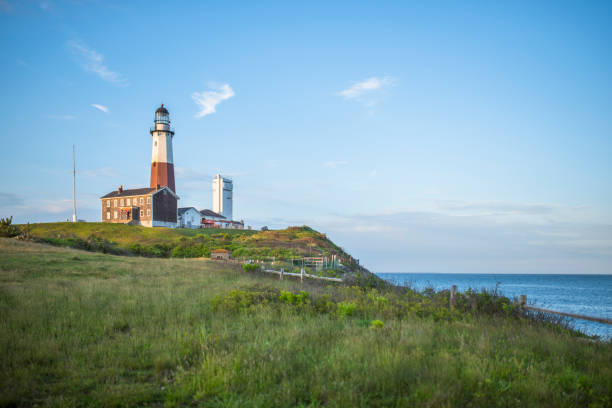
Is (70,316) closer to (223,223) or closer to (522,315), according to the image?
(522,315)

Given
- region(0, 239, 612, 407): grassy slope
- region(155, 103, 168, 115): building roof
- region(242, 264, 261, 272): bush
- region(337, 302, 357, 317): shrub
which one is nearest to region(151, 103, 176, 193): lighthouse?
region(155, 103, 168, 115): building roof

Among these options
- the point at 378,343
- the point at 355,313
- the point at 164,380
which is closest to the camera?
the point at 164,380

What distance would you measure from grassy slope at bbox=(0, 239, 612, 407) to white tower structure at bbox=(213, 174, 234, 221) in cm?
7451

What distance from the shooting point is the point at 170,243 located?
136ft

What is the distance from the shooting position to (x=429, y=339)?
6836mm

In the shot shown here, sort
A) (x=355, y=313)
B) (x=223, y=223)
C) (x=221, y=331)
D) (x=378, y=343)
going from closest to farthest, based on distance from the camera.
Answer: (x=378, y=343) → (x=221, y=331) → (x=355, y=313) → (x=223, y=223)

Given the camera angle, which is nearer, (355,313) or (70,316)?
(70,316)

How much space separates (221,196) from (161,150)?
979 inches

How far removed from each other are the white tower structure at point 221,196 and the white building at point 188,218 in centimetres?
1235

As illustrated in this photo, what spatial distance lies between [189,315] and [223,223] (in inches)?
2787

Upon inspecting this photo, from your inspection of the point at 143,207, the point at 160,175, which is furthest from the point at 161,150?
the point at 143,207

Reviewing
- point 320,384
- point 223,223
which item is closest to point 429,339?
point 320,384

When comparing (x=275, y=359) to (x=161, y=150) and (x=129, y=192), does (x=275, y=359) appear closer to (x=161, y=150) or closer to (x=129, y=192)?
(x=161, y=150)

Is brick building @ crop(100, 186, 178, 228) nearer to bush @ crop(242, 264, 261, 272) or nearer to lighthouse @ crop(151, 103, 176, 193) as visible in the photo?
lighthouse @ crop(151, 103, 176, 193)
